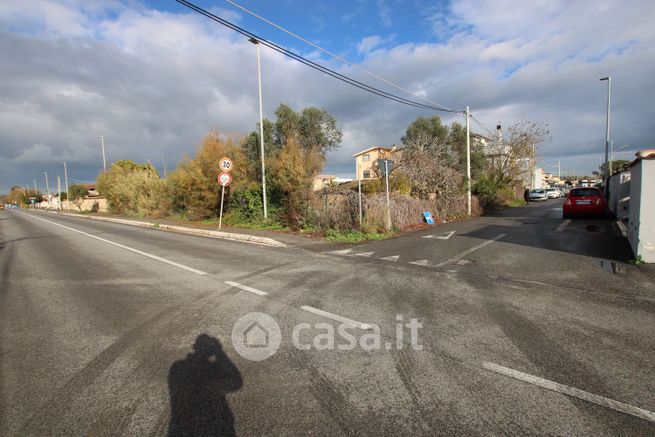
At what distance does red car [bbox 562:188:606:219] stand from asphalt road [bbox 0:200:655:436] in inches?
408

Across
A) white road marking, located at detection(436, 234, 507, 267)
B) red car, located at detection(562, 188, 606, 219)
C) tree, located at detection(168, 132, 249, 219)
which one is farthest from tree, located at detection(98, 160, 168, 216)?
red car, located at detection(562, 188, 606, 219)

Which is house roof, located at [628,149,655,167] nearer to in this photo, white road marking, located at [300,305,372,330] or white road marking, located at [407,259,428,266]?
white road marking, located at [407,259,428,266]

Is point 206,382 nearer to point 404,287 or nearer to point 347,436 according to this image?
point 347,436

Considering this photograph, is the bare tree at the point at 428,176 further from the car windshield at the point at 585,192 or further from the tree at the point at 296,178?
the tree at the point at 296,178

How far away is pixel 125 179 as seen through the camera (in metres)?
32.5

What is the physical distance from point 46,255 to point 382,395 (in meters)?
11.9

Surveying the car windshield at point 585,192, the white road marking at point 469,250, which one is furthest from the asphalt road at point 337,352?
the car windshield at point 585,192

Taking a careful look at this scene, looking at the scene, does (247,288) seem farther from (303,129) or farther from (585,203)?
(303,129)

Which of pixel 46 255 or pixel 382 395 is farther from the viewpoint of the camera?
pixel 46 255

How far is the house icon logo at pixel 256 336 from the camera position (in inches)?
136

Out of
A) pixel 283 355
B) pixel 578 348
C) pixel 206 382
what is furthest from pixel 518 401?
pixel 206 382

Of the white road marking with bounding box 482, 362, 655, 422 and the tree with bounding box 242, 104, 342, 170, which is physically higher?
the tree with bounding box 242, 104, 342, 170

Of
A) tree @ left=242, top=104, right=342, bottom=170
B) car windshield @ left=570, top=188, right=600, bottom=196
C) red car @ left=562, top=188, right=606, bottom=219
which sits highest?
tree @ left=242, top=104, right=342, bottom=170

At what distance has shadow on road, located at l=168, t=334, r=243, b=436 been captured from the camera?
2348 millimetres
